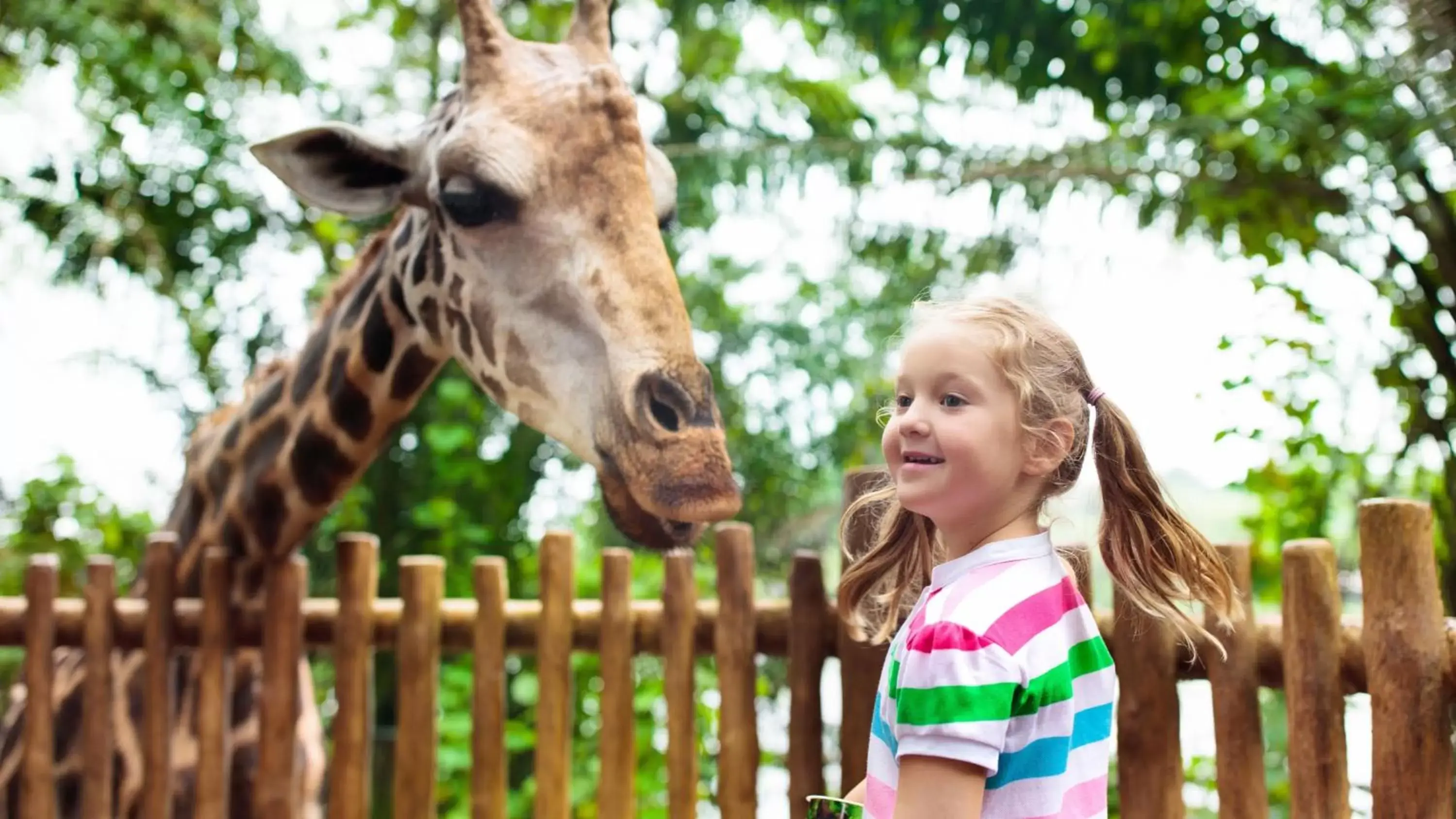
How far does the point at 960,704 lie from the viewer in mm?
964

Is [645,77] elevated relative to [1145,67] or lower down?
elevated

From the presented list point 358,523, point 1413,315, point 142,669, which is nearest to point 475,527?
point 358,523

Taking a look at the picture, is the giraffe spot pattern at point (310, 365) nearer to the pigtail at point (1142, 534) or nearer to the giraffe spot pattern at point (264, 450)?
the giraffe spot pattern at point (264, 450)

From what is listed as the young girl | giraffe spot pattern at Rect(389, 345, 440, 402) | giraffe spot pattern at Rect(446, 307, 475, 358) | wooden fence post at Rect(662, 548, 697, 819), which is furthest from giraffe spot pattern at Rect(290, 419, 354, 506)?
the young girl

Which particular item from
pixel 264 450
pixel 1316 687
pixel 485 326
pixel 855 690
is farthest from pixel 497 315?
pixel 1316 687

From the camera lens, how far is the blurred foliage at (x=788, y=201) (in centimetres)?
331

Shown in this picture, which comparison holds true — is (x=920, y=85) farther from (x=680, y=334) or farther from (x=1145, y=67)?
(x=680, y=334)

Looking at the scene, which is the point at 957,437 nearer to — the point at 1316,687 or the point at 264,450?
the point at 1316,687

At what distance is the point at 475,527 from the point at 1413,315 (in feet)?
10.1

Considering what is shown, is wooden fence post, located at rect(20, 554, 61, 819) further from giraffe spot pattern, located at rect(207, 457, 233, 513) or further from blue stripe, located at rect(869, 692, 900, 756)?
blue stripe, located at rect(869, 692, 900, 756)

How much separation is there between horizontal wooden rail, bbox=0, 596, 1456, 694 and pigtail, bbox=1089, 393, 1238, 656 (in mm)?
630

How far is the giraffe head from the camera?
5.26 ft

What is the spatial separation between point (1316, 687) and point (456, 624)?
5.12ft

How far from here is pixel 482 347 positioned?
187 centimetres
